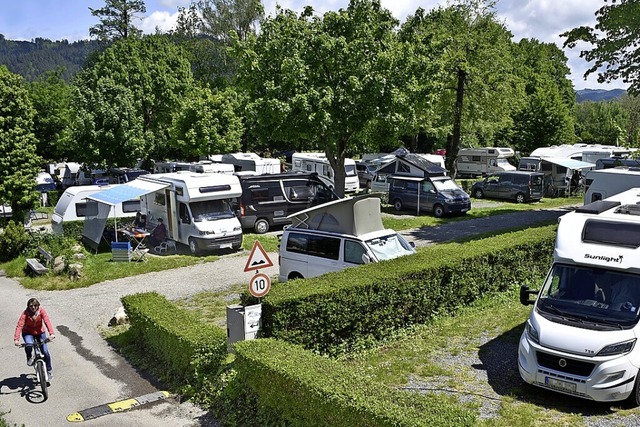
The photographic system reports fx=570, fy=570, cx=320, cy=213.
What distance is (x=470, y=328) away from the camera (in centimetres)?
1091

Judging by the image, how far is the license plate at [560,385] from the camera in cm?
765

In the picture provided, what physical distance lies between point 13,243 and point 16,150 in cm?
402

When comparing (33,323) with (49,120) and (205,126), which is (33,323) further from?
(49,120)

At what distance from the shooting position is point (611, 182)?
16406mm

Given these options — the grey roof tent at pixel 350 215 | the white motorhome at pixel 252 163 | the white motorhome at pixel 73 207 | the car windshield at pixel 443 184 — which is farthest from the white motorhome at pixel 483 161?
the grey roof tent at pixel 350 215

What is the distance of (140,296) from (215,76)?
42.3 metres

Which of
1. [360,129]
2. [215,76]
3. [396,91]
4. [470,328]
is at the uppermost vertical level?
[215,76]

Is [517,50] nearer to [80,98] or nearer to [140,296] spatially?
[80,98]

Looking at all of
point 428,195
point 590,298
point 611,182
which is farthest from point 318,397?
point 428,195

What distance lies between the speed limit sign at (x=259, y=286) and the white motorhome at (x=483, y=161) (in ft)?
116

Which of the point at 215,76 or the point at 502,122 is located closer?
the point at 502,122

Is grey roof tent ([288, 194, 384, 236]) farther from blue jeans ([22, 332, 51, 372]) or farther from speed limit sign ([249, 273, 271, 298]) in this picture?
blue jeans ([22, 332, 51, 372])

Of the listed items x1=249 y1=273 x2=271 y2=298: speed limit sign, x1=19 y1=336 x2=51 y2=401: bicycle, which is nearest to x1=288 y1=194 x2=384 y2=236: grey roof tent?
x1=249 y1=273 x2=271 y2=298: speed limit sign

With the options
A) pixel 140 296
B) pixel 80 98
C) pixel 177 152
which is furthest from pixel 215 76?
pixel 140 296
